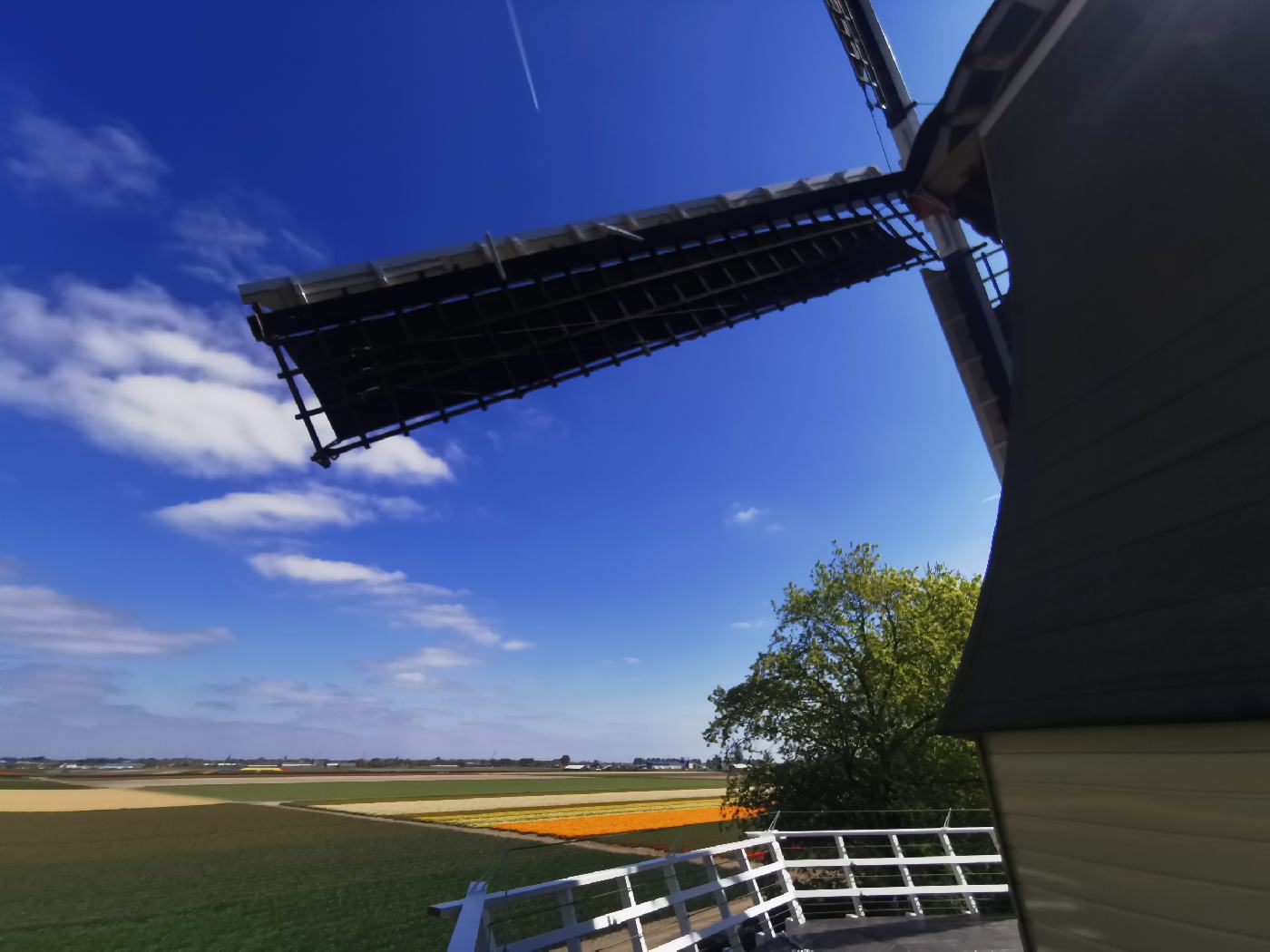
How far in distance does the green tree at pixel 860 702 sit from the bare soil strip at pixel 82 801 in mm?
54276

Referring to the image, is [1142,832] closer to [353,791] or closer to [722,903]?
[722,903]

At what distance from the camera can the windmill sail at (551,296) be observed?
A: 8578 millimetres

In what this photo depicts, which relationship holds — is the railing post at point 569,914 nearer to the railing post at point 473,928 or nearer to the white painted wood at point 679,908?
the railing post at point 473,928

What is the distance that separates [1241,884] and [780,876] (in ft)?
24.7

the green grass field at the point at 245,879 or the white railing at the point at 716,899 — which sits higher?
the white railing at the point at 716,899

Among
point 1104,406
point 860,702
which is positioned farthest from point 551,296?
point 860,702

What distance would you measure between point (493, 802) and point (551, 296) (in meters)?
53.3

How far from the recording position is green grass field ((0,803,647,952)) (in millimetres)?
15164

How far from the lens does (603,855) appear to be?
2564cm

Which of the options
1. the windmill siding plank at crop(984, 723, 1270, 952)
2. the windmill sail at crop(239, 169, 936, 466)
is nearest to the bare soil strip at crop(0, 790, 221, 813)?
the windmill sail at crop(239, 169, 936, 466)

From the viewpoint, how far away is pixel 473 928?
411 cm

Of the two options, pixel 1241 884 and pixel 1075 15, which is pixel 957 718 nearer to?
pixel 1241 884

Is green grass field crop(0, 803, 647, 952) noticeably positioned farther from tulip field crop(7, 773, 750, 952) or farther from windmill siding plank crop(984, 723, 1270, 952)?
windmill siding plank crop(984, 723, 1270, 952)

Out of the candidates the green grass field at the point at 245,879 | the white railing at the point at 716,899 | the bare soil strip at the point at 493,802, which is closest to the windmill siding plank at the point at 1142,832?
the white railing at the point at 716,899
